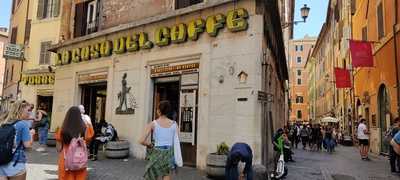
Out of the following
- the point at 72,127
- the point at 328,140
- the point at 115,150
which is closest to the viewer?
the point at 72,127

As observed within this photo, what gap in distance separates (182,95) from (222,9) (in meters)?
2.78

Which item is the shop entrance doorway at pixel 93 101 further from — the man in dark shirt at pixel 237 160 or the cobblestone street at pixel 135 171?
the man in dark shirt at pixel 237 160

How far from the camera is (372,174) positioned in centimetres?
1070

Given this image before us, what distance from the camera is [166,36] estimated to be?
11.1 metres

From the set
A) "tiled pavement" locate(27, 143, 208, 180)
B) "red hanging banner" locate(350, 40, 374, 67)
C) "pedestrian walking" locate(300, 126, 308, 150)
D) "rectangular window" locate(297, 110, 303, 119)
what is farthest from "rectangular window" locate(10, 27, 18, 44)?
"rectangular window" locate(297, 110, 303, 119)

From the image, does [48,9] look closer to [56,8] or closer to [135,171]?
[56,8]

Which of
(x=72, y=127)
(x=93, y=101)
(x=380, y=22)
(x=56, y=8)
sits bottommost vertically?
(x=72, y=127)

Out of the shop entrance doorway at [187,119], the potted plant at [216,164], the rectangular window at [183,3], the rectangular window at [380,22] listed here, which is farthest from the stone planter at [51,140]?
the rectangular window at [380,22]

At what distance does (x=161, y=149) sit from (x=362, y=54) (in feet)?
48.2

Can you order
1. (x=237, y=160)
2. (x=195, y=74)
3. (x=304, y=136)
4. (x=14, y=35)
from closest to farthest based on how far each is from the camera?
(x=237, y=160) → (x=195, y=74) → (x=304, y=136) → (x=14, y=35)

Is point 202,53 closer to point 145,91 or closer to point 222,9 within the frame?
point 222,9

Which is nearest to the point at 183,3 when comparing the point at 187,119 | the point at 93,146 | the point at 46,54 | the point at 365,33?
the point at 187,119

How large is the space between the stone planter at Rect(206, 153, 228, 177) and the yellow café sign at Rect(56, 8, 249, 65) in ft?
11.0

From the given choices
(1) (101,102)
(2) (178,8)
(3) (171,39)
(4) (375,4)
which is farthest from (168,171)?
(4) (375,4)
